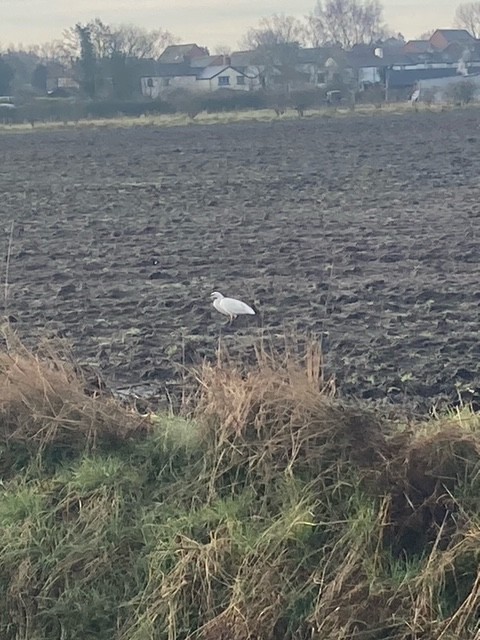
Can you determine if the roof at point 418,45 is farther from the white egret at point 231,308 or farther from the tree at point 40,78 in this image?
the white egret at point 231,308

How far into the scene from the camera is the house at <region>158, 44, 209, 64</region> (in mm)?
110250

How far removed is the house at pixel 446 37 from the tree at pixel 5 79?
6421 centimetres

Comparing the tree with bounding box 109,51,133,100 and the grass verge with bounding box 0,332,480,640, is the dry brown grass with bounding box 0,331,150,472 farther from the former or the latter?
the tree with bounding box 109,51,133,100

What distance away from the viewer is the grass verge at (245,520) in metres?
4.56

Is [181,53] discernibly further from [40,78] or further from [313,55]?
[40,78]

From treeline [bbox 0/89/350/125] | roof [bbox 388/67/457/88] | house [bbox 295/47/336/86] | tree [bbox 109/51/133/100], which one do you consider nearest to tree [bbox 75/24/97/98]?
tree [bbox 109/51/133/100]

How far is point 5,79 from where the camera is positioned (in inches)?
2950

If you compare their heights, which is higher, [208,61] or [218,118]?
[218,118]

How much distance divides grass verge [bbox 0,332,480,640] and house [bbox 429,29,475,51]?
12337 centimetres

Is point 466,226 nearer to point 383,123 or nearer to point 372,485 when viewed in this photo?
point 372,485

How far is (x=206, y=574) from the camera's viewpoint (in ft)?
15.6

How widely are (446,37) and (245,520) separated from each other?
130 m

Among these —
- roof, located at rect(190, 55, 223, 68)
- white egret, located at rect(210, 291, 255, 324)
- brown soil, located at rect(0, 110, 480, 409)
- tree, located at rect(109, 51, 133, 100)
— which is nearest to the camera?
brown soil, located at rect(0, 110, 480, 409)

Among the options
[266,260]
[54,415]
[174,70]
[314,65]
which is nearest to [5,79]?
[314,65]
